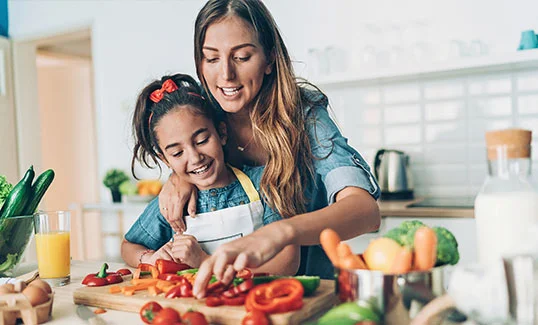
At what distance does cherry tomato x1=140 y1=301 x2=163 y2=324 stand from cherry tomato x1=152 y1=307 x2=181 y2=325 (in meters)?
0.03

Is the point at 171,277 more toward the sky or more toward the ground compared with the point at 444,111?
more toward the ground

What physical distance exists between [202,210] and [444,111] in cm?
202

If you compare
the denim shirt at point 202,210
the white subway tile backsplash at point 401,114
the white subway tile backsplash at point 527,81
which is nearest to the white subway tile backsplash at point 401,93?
the white subway tile backsplash at point 401,114

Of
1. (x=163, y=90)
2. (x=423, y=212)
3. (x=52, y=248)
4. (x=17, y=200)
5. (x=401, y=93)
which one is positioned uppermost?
(x=401, y=93)

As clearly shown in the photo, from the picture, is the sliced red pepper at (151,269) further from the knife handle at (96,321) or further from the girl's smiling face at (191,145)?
the girl's smiling face at (191,145)

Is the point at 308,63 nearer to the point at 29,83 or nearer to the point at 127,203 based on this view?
the point at 127,203

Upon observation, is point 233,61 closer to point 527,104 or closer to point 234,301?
point 234,301

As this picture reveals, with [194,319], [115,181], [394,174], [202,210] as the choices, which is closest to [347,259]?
[194,319]

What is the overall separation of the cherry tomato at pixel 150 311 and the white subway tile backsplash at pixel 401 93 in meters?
2.55

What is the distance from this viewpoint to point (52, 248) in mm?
1316

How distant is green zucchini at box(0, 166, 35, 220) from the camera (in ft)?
4.55

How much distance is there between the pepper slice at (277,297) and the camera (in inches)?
36.2

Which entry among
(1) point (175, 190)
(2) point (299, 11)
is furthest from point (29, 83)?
(1) point (175, 190)

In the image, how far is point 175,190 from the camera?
1.57 m
